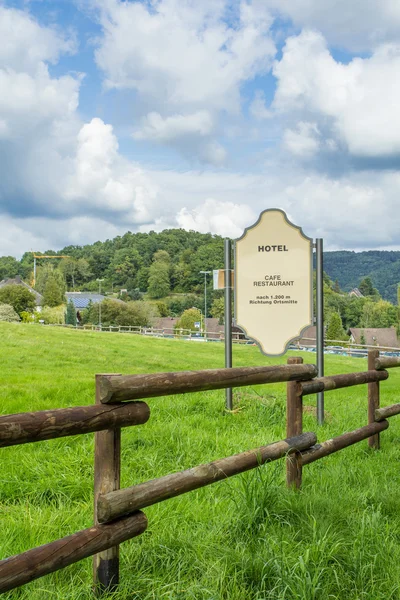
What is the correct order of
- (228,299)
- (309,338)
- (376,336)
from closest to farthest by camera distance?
(228,299) → (309,338) → (376,336)

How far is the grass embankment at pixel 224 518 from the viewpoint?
9.23 ft

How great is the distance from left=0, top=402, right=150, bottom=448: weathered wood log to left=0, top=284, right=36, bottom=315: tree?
7032 centimetres

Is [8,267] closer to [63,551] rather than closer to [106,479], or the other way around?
[106,479]

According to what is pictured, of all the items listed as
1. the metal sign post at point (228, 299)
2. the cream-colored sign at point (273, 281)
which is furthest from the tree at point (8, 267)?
the cream-colored sign at point (273, 281)

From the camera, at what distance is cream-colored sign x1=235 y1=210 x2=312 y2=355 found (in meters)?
8.16

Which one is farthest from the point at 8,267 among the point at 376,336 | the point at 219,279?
the point at 219,279

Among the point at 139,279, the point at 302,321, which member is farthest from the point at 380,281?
the point at 302,321

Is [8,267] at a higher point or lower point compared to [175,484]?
higher

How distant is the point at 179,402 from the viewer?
7789 millimetres

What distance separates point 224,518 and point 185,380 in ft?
3.25

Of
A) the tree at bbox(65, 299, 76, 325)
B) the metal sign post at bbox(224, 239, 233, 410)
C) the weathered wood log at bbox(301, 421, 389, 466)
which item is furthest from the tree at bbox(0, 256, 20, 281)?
the weathered wood log at bbox(301, 421, 389, 466)

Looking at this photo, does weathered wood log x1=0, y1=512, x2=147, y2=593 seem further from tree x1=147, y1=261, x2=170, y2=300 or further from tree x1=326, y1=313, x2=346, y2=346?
tree x1=147, y1=261, x2=170, y2=300

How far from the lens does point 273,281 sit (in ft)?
26.9

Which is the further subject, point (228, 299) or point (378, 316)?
point (378, 316)
